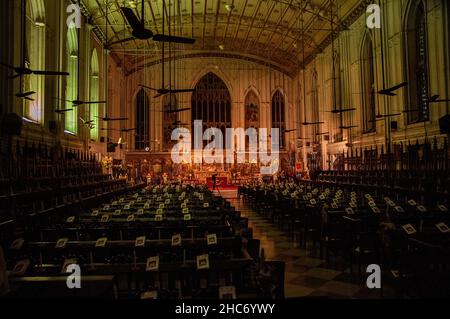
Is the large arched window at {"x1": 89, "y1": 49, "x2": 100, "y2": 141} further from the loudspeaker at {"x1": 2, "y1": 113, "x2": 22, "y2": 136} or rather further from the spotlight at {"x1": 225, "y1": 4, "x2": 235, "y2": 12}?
the loudspeaker at {"x1": 2, "y1": 113, "x2": 22, "y2": 136}

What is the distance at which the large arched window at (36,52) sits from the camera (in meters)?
14.5

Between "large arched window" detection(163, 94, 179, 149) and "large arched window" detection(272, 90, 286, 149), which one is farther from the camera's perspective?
"large arched window" detection(272, 90, 286, 149)

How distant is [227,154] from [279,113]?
707 centimetres

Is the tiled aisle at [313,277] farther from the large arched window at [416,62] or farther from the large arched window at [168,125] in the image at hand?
the large arched window at [168,125]

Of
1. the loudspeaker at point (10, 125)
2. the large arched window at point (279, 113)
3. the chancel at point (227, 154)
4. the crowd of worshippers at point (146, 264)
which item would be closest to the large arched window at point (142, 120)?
the chancel at point (227, 154)

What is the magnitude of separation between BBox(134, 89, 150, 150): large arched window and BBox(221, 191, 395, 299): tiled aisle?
25.8 metres

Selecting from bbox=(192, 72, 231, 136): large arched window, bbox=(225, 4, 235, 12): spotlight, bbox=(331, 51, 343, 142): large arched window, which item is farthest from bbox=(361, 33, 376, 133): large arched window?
bbox=(192, 72, 231, 136): large arched window

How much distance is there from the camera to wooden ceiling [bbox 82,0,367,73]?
21.3 metres

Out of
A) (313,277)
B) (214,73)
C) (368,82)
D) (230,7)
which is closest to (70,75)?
(230,7)

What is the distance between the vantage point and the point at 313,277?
5.52 metres

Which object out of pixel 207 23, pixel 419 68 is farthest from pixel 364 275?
pixel 207 23

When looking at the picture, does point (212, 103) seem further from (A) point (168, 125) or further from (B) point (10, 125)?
(B) point (10, 125)

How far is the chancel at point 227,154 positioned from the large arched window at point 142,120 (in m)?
0.14

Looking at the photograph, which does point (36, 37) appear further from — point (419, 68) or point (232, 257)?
point (419, 68)
